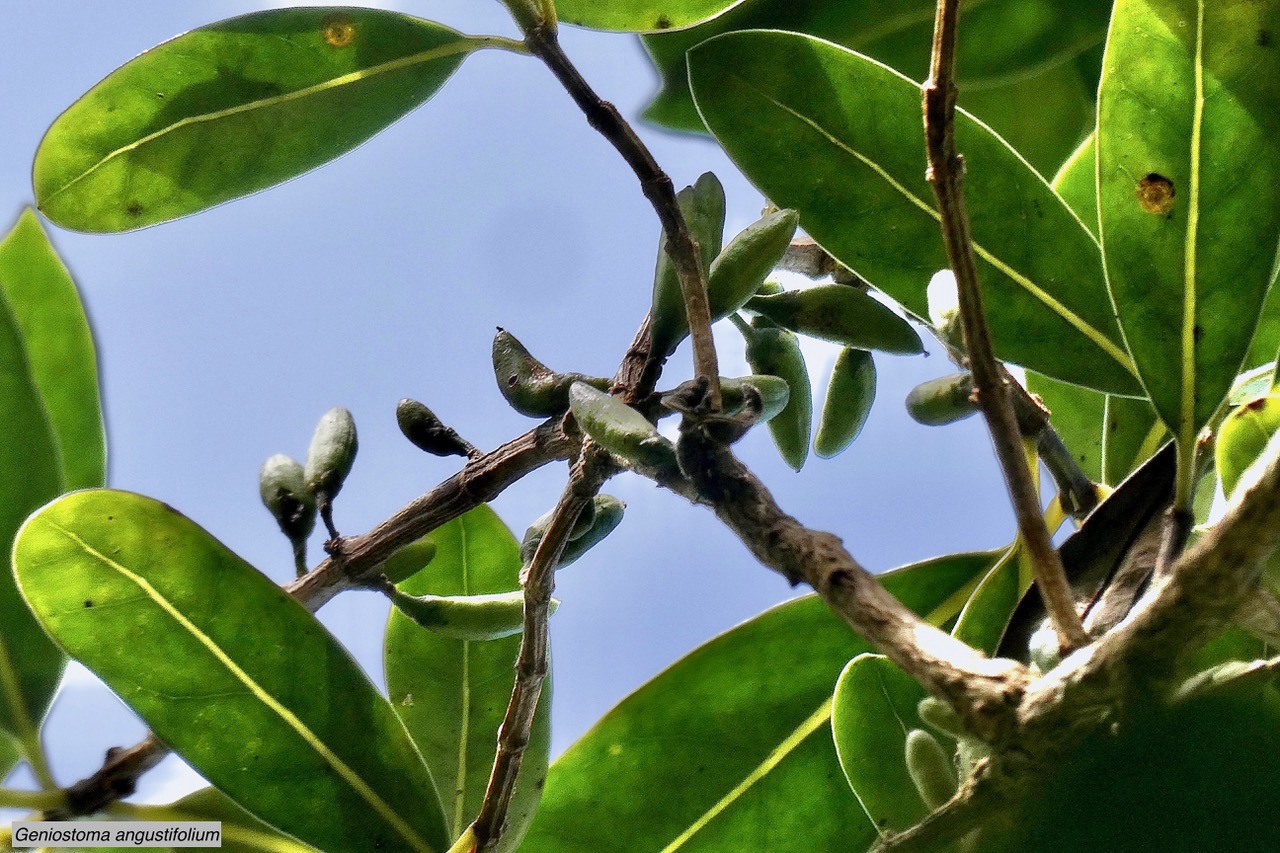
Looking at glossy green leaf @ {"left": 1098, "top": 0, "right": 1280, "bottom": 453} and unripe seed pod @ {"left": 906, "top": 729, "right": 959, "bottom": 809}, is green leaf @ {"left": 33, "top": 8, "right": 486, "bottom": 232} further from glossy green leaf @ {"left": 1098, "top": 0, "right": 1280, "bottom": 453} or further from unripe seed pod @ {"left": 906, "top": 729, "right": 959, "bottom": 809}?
unripe seed pod @ {"left": 906, "top": 729, "right": 959, "bottom": 809}

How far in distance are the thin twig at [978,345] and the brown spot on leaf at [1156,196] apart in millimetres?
267

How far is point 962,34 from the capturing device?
142 cm

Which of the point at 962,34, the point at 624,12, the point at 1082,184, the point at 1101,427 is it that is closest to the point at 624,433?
the point at 624,12

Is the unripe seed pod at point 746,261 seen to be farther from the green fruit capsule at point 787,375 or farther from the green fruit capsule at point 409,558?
the green fruit capsule at point 409,558

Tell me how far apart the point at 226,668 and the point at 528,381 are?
36cm

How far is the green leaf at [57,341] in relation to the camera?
1.19 meters

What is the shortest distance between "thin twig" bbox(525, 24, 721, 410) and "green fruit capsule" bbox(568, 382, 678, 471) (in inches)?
1.7

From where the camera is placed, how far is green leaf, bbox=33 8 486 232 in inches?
42.0

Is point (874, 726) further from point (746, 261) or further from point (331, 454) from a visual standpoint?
point (331, 454)

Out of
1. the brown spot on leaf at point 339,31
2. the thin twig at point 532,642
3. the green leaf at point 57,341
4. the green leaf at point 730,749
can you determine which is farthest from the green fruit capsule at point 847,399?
the green leaf at point 57,341

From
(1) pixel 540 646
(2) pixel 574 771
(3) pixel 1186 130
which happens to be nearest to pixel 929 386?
(3) pixel 1186 130

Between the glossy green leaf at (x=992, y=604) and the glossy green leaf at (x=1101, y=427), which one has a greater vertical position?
the glossy green leaf at (x=1101, y=427)

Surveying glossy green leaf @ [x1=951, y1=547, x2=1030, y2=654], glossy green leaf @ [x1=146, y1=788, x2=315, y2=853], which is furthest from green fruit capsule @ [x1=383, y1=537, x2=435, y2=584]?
glossy green leaf @ [x1=951, y1=547, x2=1030, y2=654]

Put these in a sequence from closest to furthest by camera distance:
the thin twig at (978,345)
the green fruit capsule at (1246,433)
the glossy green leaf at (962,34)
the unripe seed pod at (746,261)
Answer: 1. the thin twig at (978,345)
2. the green fruit capsule at (1246,433)
3. the unripe seed pod at (746,261)
4. the glossy green leaf at (962,34)
